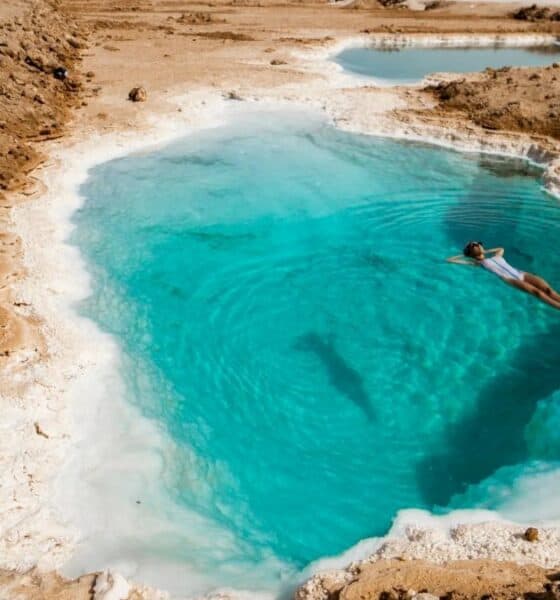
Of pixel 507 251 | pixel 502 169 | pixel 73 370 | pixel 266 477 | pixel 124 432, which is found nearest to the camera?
pixel 266 477

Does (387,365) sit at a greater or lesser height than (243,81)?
lesser

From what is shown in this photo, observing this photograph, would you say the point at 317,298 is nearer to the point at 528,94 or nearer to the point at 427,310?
the point at 427,310

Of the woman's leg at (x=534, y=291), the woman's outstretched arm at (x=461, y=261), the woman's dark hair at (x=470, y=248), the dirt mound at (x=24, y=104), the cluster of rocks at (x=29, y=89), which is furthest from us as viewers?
the cluster of rocks at (x=29, y=89)

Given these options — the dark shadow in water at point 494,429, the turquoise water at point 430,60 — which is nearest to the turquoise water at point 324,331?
the dark shadow in water at point 494,429

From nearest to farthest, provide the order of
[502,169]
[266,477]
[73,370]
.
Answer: [266,477], [73,370], [502,169]

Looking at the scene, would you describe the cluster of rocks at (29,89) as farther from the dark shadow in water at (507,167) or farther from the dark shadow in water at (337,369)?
the dark shadow in water at (507,167)

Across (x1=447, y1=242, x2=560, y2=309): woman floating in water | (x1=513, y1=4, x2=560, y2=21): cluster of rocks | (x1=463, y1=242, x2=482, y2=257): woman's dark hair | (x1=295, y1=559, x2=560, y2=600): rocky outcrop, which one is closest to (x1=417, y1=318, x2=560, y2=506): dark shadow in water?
(x1=447, y1=242, x2=560, y2=309): woman floating in water

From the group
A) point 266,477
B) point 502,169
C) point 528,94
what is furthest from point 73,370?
point 528,94
